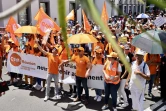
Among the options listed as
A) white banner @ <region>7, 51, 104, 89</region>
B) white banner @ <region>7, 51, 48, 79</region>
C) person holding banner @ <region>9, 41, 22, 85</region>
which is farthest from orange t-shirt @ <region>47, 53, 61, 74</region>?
person holding banner @ <region>9, 41, 22, 85</region>

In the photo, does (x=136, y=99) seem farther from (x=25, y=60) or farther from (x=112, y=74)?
(x=25, y=60)

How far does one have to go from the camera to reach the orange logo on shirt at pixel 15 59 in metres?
8.06

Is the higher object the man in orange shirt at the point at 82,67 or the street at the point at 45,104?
the man in orange shirt at the point at 82,67

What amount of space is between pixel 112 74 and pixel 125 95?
82 centimetres

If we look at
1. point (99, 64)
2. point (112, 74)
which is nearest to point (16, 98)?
point (99, 64)

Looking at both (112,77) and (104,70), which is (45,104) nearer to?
(104,70)

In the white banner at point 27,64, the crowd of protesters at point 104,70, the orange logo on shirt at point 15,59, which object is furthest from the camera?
the orange logo on shirt at point 15,59

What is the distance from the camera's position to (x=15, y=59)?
810 cm

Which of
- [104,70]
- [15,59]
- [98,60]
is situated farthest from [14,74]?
[104,70]

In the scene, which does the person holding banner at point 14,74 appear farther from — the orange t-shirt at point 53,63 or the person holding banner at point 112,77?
the person holding banner at point 112,77

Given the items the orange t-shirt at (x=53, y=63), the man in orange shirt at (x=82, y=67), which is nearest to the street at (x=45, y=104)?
the man in orange shirt at (x=82, y=67)

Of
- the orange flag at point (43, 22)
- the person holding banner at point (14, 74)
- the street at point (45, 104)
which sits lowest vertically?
→ the street at point (45, 104)

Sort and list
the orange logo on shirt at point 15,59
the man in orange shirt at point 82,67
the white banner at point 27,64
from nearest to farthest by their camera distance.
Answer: the man in orange shirt at point 82,67
the white banner at point 27,64
the orange logo on shirt at point 15,59

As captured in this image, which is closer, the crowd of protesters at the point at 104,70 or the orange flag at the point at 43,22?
the crowd of protesters at the point at 104,70
